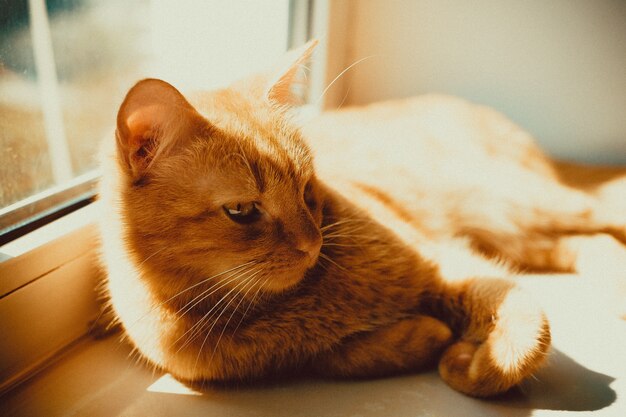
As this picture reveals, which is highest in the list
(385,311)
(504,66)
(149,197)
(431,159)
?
(504,66)

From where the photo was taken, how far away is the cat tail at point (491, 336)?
100cm

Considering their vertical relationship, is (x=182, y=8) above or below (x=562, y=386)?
above

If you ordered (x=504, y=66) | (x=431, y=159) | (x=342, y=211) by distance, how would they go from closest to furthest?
(x=342, y=211) < (x=431, y=159) < (x=504, y=66)

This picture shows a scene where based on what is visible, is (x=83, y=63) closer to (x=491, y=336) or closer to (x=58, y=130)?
(x=58, y=130)

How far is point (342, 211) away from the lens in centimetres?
122

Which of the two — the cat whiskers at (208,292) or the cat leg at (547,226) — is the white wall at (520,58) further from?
the cat whiskers at (208,292)

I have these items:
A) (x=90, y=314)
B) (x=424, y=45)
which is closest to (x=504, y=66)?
(x=424, y=45)

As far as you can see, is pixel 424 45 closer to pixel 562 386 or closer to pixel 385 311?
pixel 385 311

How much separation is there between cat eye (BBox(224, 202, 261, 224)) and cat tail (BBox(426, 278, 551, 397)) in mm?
483

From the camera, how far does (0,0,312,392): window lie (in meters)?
1.10

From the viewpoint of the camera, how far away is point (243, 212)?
966 mm

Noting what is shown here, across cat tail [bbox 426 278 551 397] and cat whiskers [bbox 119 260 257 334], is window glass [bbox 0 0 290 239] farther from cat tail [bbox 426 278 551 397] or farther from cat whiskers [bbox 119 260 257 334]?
cat tail [bbox 426 278 551 397]

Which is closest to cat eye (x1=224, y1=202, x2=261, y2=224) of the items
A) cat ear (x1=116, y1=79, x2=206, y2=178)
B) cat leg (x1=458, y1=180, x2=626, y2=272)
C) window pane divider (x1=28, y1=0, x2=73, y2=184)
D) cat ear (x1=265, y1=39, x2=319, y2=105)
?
cat ear (x1=116, y1=79, x2=206, y2=178)

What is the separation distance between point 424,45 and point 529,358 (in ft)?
4.00
